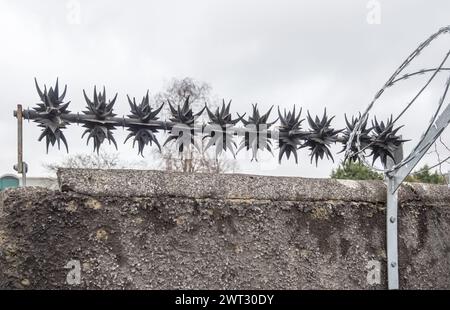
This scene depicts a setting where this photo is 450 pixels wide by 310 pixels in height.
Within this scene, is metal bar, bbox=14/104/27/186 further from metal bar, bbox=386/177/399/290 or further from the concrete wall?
metal bar, bbox=386/177/399/290

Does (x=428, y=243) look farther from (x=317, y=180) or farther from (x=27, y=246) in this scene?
(x=27, y=246)

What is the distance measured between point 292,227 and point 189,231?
17.4 inches

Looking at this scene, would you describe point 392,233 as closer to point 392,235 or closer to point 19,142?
point 392,235

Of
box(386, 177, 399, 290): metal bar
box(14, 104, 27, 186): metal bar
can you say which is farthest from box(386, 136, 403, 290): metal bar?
box(14, 104, 27, 186): metal bar

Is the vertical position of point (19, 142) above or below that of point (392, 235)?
above

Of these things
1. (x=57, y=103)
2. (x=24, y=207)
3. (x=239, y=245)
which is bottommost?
(x=239, y=245)

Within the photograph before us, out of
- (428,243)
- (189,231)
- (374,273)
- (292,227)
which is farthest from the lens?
(428,243)

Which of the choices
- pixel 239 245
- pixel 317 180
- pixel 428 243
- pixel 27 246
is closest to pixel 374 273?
pixel 428 243

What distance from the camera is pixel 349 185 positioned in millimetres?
2100

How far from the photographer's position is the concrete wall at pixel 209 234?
61.3 inches

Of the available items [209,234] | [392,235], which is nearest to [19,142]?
[209,234]

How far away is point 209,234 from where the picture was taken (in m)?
1.78

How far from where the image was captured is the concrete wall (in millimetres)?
1558

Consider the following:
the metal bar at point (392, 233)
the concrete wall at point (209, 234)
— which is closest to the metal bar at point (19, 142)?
the concrete wall at point (209, 234)
